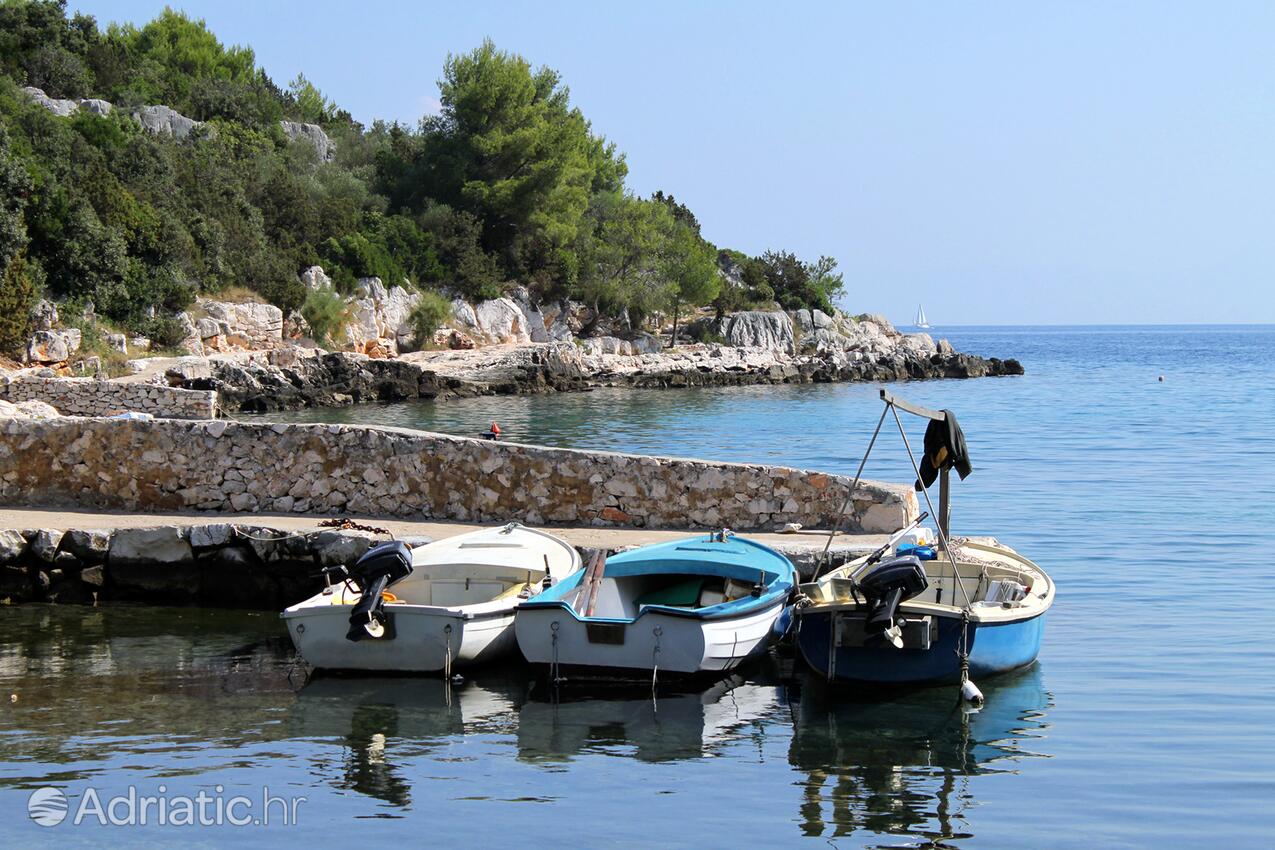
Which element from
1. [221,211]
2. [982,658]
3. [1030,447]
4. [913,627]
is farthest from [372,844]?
[221,211]

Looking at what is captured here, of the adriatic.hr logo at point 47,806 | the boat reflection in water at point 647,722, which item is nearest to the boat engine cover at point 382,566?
the boat reflection in water at point 647,722

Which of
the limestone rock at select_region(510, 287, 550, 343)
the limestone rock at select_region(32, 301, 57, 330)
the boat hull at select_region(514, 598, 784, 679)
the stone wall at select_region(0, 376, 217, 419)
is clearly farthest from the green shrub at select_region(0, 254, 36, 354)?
the limestone rock at select_region(510, 287, 550, 343)

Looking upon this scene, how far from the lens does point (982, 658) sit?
11.1m

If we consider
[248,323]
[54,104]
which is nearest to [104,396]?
[248,323]

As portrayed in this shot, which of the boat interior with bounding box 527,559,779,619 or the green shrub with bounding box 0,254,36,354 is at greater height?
the green shrub with bounding box 0,254,36,354

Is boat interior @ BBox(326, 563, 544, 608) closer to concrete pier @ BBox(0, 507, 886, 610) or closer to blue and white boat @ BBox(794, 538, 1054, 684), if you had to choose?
concrete pier @ BBox(0, 507, 886, 610)

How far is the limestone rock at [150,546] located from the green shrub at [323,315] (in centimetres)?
Answer: 4009

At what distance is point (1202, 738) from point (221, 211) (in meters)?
51.0

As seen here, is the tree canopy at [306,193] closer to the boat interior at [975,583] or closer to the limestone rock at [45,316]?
the limestone rock at [45,316]

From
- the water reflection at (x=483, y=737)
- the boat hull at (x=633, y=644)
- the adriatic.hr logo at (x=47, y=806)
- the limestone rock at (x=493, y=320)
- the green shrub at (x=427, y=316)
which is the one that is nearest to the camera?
the adriatic.hr logo at (x=47, y=806)

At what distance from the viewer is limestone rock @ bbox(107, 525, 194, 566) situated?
13781 mm

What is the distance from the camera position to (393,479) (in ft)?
47.7

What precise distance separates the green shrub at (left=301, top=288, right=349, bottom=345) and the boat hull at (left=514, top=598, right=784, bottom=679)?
144 feet

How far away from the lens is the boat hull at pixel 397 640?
440 inches
